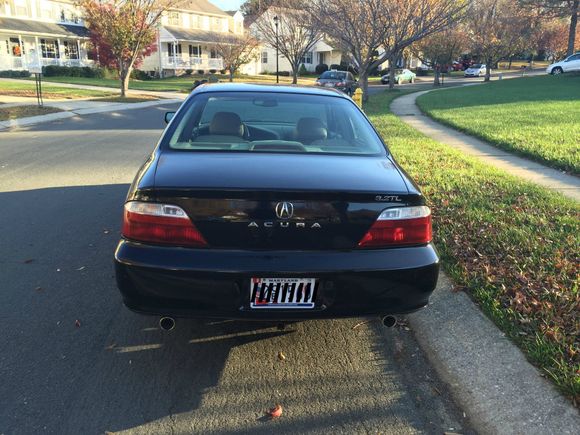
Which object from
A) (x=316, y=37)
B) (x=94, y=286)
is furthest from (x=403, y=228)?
(x=316, y=37)

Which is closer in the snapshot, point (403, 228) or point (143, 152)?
point (403, 228)

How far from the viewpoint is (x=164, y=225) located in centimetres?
283

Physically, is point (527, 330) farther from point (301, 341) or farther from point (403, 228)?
point (301, 341)

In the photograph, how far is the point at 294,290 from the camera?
2.83 m

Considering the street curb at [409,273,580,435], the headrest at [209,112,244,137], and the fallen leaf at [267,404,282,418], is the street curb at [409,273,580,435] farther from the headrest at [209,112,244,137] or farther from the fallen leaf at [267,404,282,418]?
the headrest at [209,112,244,137]

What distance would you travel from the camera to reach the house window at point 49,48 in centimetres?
4478

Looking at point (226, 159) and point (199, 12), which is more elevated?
point (199, 12)

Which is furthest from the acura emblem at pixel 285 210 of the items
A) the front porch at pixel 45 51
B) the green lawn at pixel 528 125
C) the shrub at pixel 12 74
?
the front porch at pixel 45 51

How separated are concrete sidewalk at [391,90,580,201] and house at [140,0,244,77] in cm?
3711

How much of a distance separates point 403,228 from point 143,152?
8432 mm

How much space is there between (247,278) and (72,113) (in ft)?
57.3

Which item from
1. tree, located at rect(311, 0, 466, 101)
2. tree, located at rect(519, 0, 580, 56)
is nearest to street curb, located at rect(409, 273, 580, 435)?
tree, located at rect(311, 0, 466, 101)

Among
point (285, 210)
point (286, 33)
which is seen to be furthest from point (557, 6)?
point (285, 210)

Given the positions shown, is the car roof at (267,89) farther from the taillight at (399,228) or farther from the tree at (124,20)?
the tree at (124,20)
